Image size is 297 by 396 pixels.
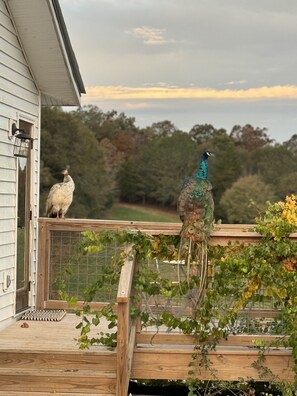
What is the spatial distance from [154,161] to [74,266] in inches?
1088

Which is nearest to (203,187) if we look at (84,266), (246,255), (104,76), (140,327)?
(246,255)

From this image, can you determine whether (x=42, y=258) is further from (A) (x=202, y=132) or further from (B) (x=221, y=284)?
(A) (x=202, y=132)

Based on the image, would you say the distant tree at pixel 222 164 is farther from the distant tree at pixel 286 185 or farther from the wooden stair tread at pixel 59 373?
the wooden stair tread at pixel 59 373

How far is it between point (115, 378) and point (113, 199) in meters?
28.2

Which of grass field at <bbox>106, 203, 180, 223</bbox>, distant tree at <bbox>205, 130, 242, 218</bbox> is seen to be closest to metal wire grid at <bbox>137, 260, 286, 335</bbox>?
grass field at <bbox>106, 203, 180, 223</bbox>

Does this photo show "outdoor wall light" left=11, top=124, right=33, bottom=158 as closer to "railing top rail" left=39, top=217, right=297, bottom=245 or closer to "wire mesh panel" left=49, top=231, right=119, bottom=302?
"railing top rail" left=39, top=217, right=297, bottom=245

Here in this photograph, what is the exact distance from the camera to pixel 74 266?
8.09 m

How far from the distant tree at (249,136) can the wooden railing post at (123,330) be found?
106 ft

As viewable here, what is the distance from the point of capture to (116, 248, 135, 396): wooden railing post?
5.38 metres

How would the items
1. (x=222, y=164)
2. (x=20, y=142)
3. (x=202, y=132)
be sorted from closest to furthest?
(x=20, y=142), (x=222, y=164), (x=202, y=132)

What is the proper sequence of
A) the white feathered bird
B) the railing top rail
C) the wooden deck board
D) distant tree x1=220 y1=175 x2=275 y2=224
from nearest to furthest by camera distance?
the railing top rail → the wooden deck board → the white feathered bird → distant tree x1=220 y1=175 x2=275 y2=224

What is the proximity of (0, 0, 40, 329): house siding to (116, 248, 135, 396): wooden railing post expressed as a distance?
2.17 metres

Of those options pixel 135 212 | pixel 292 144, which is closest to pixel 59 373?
pixel 135 212

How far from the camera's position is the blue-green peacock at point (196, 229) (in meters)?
5.89
